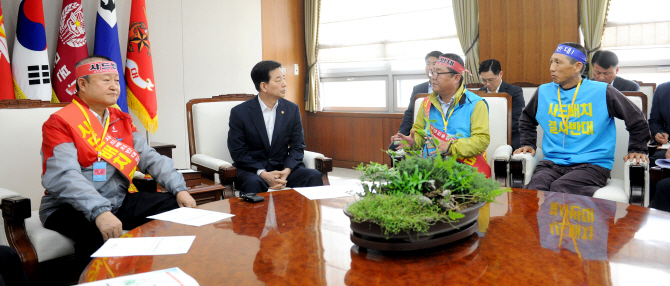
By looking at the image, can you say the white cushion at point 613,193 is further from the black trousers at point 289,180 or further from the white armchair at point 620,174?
the black trousers at point 289,180

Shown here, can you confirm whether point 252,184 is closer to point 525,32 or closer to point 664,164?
point 664,164

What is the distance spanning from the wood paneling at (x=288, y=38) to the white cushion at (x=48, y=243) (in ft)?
13.6

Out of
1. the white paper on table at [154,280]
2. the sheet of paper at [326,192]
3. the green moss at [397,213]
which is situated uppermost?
the green moss at [397,213]

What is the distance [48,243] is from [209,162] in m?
1.01

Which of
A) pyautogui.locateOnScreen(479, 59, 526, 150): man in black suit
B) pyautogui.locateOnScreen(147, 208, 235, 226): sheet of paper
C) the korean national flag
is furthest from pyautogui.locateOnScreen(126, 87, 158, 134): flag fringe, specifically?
pyautogui.locateOnScreen(479, 59, 526, 150): man in black suit

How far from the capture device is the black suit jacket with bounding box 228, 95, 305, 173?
2.92 metres

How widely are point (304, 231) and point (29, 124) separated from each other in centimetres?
170

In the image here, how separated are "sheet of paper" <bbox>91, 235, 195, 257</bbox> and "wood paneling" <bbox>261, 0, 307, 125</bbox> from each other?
4.60 meters

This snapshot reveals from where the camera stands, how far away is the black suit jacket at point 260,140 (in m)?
2.92

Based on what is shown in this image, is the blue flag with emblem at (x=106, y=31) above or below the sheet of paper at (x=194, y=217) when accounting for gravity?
above

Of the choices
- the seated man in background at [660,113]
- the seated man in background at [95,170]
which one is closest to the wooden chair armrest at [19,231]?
the seated man in background at [95,170]

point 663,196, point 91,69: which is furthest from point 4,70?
point 663,196

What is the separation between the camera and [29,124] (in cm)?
231

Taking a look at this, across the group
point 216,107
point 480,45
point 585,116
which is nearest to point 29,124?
point 216,107
